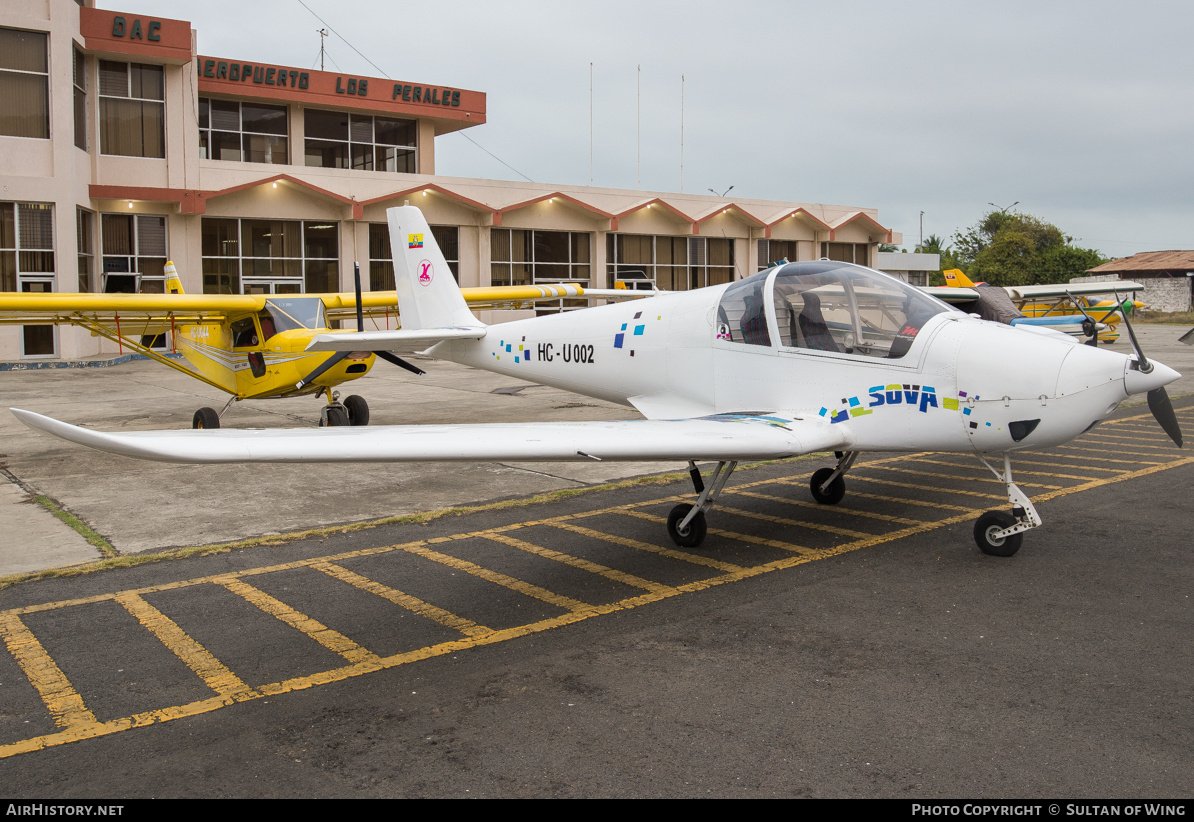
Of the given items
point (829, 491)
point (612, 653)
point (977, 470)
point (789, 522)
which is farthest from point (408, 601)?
point (977, 470)

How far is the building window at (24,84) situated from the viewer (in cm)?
2497

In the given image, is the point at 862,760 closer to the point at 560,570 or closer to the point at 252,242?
the point at 560,570

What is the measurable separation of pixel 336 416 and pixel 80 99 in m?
21.2

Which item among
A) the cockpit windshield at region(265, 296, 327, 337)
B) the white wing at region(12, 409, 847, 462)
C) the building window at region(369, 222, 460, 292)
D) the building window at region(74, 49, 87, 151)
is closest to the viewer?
the white wing at region(12, 409, 847, 462)

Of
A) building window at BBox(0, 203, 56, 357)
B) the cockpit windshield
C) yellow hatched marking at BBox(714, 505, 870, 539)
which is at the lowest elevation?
yellow hatched marking at BBox(714, 505, 870, 539)

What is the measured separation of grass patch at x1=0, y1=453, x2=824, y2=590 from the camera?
679 centimetres

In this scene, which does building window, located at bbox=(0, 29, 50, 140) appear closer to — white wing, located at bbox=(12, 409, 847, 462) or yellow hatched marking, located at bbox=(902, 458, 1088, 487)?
white wing, located at bbox=(12, 409, 847, 462)

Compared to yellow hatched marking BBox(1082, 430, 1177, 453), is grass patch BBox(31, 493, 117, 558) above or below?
below

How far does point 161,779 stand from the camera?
3.79 meters

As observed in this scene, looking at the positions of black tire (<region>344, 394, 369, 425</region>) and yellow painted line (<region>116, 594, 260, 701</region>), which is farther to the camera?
black tire (<region>344, 394, 369, 425</region>)

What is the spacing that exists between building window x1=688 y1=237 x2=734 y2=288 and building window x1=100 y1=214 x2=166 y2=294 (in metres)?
21.8

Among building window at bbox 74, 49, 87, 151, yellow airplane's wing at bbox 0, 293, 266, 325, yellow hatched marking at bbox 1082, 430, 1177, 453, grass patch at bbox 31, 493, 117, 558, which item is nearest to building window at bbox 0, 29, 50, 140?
building window at bbox 74, 49, 87, 151

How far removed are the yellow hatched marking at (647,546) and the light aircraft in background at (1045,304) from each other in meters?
8.56
